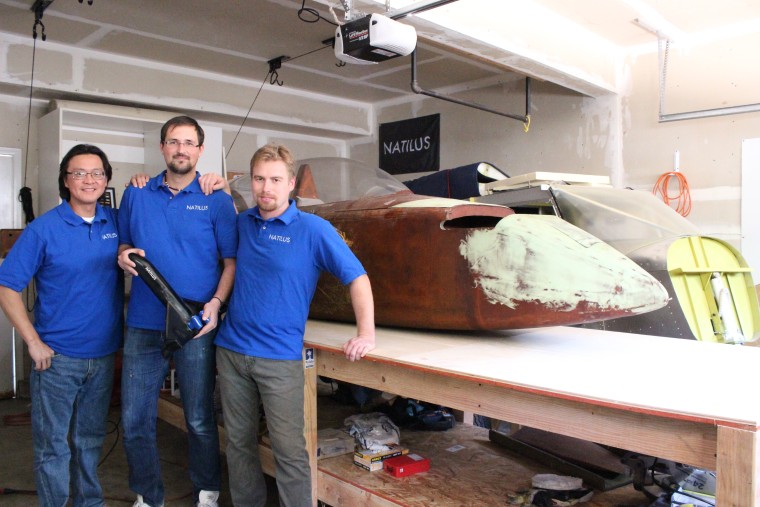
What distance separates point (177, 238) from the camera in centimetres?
265

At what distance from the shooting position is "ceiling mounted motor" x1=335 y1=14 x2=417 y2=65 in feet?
11.1

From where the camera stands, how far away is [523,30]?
16.1 ft

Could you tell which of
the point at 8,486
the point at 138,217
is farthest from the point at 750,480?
the point at 8,486

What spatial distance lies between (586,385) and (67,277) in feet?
6.65

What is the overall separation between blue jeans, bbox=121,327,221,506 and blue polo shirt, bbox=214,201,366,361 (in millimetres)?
319

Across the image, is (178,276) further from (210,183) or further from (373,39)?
(373,39)

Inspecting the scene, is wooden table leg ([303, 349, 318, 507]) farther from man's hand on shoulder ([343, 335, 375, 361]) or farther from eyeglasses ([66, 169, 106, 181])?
eyeglasses ([66, 169, 106, 181])

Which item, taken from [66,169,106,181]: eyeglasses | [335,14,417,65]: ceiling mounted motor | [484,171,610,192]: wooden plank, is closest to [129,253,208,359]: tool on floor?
[66,169,106,181]: eyeglasses

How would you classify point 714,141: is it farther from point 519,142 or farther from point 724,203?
point 519,142

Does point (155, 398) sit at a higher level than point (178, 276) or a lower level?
lower

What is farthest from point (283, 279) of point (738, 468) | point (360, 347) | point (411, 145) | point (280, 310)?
point (411, 145)

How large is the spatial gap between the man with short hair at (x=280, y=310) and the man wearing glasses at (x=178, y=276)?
25 cm

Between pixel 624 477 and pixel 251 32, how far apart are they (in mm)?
4689

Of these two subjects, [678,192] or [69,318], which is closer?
[69,318]
